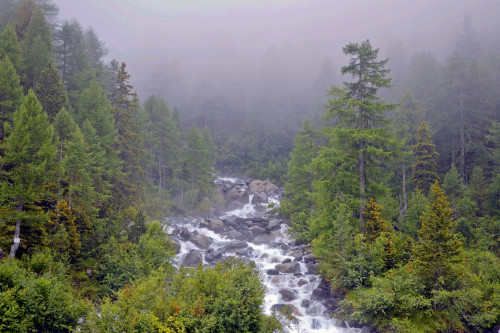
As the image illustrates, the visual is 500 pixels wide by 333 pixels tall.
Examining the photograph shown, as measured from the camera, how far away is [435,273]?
45.3ft

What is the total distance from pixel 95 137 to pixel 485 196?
3764 cm

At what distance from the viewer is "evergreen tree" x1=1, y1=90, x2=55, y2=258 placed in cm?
1481

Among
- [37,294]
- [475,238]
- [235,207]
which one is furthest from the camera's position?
[235,207]

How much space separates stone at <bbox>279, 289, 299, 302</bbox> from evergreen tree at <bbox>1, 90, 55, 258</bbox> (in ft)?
54.6

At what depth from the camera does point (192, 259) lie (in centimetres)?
2623

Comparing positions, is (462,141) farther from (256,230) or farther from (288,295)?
(288,295)

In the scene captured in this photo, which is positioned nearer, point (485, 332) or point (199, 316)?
point (199, 316)

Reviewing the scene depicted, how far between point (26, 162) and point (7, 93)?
23.8 ft

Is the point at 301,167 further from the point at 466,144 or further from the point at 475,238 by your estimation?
the point at 466,144

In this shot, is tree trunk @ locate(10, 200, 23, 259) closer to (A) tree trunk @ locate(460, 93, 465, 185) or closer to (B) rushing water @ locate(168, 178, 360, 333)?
(B) rushing water @ locate(168, 178, 360, 333)

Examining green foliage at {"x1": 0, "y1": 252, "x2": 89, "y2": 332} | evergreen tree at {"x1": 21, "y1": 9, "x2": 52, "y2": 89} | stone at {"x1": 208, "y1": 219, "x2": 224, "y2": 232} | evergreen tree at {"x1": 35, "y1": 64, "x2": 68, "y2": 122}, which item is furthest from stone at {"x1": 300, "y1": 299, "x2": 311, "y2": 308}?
evergreen tree at {"x1": 21, "y1": 9, "x2": 52, "y2": 89}

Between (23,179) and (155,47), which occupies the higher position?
(155,47)

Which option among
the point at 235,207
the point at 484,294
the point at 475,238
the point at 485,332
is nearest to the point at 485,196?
the point at 475,238

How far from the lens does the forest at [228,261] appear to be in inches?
433
